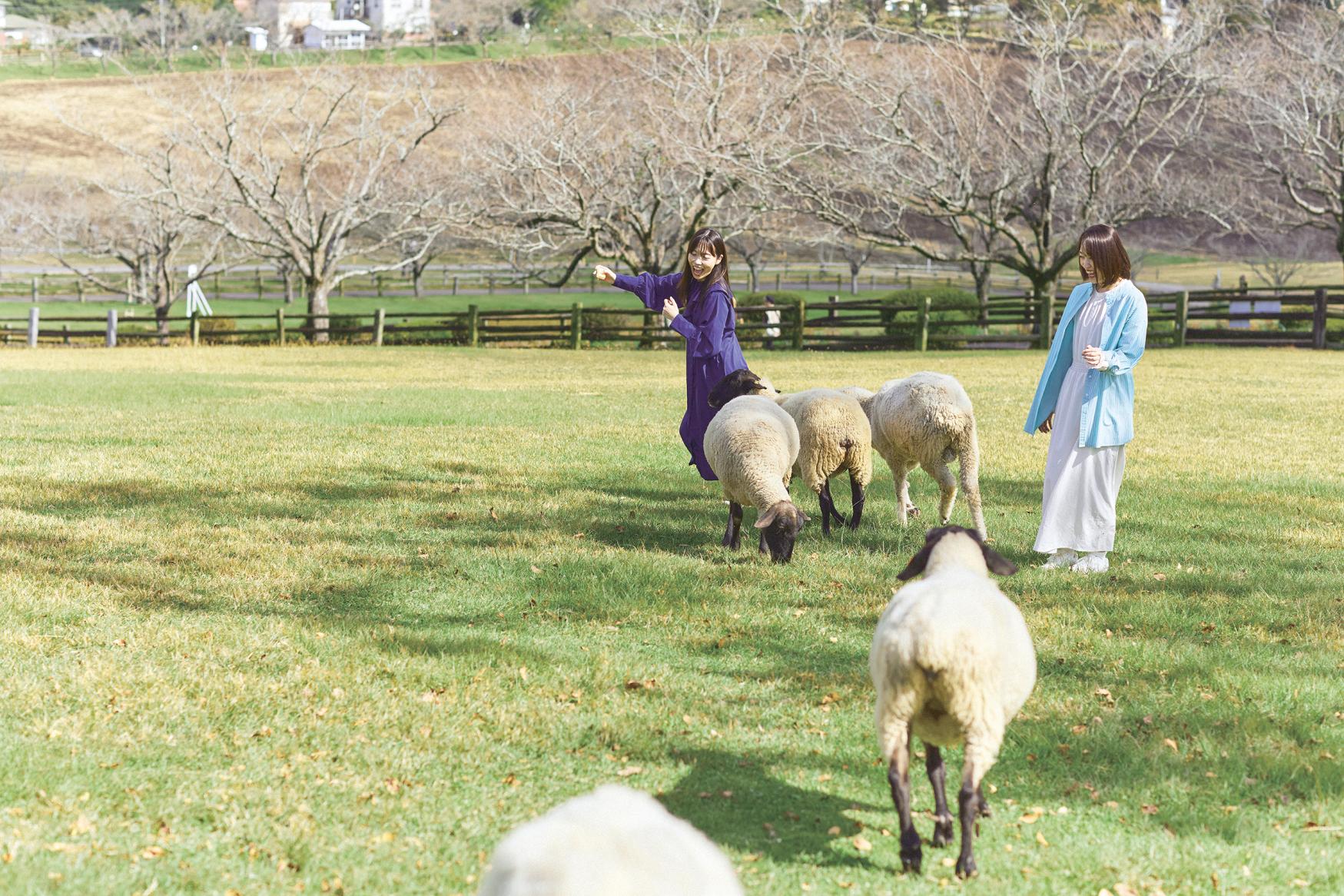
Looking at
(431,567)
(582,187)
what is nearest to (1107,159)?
(582,187)

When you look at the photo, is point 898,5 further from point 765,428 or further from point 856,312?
point 765,428

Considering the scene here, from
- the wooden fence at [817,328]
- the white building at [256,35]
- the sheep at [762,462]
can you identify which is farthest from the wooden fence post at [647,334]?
the white building at [256,35]

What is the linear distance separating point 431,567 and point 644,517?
6.82ft

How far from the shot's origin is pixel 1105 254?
7238 mm

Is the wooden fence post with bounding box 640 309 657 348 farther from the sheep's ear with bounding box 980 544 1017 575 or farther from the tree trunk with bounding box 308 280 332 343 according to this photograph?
the sheep's ear with bounding box 980 544 1017 575

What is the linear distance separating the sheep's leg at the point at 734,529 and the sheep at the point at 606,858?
6.06 meters

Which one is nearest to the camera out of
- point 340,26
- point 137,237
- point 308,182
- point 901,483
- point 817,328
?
point 901,483

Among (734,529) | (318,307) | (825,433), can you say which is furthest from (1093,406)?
(318,307)

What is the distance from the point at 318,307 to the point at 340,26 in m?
88.6

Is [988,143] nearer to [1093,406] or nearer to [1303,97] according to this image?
[1303,97]

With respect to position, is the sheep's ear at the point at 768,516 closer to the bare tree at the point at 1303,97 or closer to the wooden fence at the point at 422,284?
the bare tree at the point at 1303,97

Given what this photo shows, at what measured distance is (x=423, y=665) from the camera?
222 inches

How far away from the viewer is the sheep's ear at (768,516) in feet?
23.3

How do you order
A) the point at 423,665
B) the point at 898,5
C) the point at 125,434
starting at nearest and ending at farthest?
the point at 423,665 → the point at 125,434 → the point at 898,5
